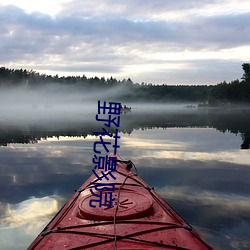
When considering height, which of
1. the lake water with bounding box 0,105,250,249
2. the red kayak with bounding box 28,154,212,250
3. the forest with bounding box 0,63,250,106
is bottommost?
the lake water with bounding box 0,105,250,249

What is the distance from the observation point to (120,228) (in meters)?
4.63

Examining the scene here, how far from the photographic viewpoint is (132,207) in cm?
530

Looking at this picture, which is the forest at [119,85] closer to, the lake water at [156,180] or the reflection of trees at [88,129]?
the reflection of trees at [88,129]

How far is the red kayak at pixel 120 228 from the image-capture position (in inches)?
167

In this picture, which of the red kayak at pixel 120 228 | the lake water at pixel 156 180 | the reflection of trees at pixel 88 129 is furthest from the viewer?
the reflection of trees at pixel 88 129

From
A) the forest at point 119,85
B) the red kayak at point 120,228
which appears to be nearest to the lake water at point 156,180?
the red kayak at point 120,228

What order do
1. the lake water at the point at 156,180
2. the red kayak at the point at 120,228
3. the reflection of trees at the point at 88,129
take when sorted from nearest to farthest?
the red kayak at the point at 120,228 < the lake water at the point at 156,180 < the reflection of trees at the point at 88,129

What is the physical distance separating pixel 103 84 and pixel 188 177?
16340 centimetres

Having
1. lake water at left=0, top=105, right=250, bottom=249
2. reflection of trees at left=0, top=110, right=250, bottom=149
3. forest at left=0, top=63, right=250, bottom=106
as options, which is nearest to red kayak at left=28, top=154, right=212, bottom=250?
lake water at left=0, top=105, right=250, bottom=249

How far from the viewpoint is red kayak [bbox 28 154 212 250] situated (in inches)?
167

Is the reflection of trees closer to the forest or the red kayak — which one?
the red kayak

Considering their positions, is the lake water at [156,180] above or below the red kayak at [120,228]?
below

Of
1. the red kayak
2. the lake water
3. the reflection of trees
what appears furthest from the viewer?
the reflection of trees

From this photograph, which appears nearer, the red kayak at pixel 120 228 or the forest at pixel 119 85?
the red kayak at pixel 120 228
